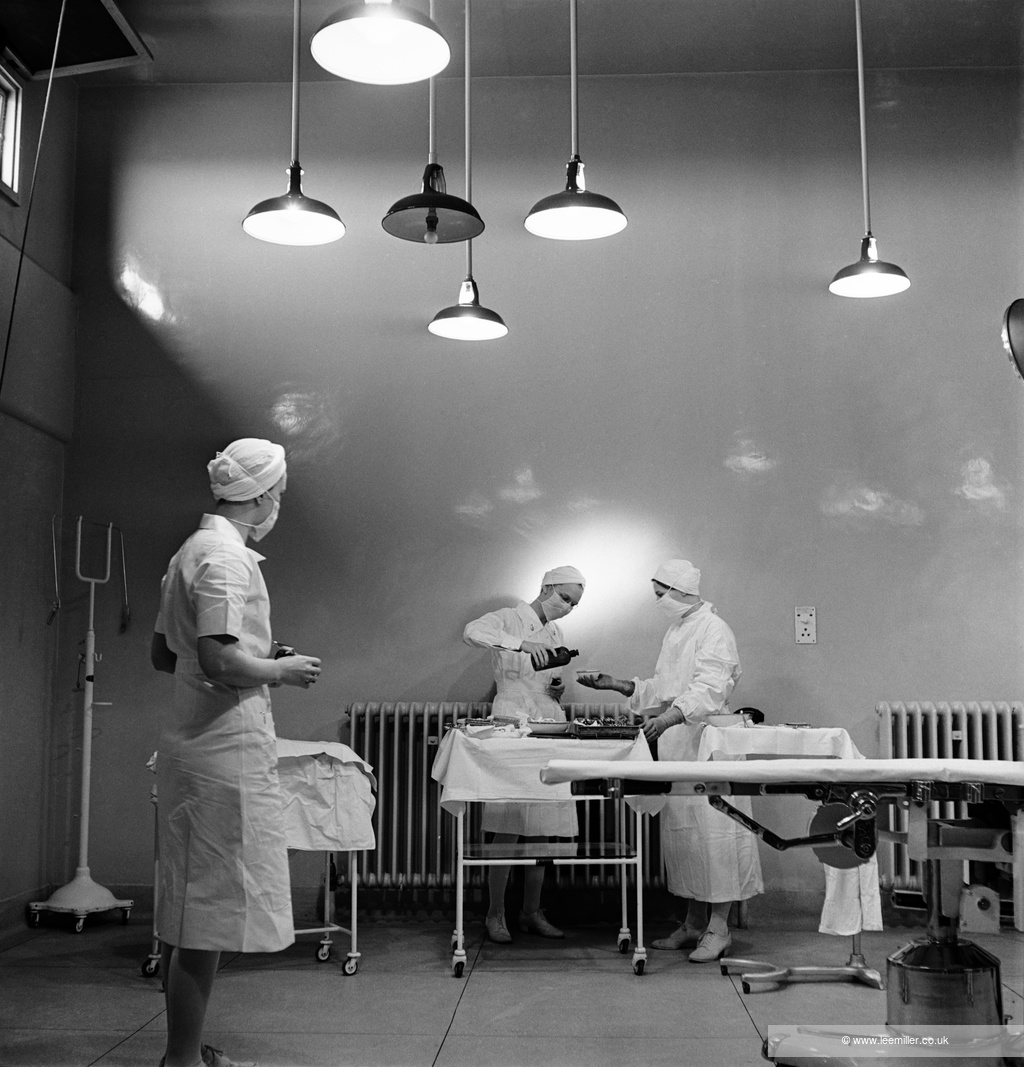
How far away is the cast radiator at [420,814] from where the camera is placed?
5.29 m

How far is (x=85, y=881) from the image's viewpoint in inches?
201

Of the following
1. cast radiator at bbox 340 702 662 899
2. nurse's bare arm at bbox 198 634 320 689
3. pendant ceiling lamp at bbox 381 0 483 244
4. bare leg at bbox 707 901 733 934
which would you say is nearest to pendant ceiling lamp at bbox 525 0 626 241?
pendant ceiling lamp at bbox 381 0 483 244

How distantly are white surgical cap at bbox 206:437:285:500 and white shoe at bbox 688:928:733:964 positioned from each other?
106 inches

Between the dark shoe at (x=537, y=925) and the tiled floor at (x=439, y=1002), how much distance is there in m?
0.05

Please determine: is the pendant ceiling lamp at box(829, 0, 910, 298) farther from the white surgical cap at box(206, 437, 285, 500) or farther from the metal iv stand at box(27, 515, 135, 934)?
the metal iv stand at box(27, 515, 135, 934)

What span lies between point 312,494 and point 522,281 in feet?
4.95

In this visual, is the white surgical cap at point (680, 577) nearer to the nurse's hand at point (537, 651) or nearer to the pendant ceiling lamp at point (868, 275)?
the nurse's hand at point (537, 651)

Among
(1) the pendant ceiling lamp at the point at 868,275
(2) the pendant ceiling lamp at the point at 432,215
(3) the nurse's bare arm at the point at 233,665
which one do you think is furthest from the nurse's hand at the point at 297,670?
(1) the pendant ceiling lamp at the point at 868,275

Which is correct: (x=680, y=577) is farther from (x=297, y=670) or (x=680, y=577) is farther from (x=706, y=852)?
(x=297, y=670)

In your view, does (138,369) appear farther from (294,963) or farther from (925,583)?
(925,583)

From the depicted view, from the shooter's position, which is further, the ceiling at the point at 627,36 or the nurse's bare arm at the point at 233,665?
the ceiling at the point at 627,36

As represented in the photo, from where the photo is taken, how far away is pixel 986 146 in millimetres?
5797

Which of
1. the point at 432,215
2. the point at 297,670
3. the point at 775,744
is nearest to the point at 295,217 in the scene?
the point at 432,215

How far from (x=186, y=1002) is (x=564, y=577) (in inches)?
114
